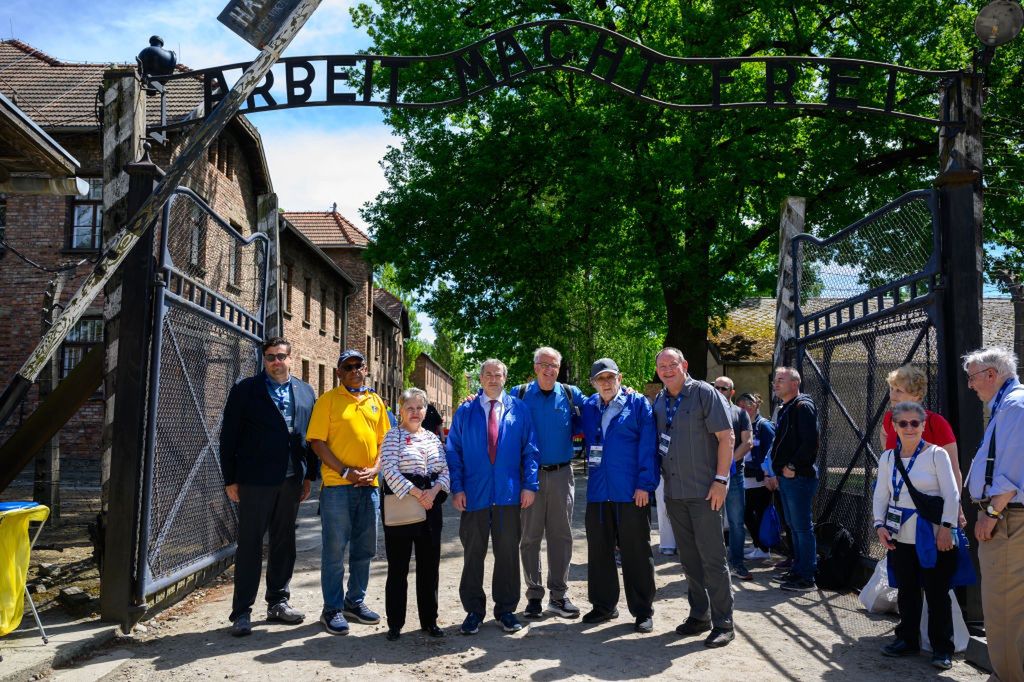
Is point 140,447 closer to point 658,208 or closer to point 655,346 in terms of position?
point 658,208

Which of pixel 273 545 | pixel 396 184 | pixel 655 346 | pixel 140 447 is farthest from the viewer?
pixel 655 346

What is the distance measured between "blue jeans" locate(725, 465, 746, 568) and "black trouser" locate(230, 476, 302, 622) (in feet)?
14.1

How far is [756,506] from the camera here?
30.5 ft

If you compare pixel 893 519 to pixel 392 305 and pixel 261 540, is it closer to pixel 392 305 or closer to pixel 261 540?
pixel 261 540

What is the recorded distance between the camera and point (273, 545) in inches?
263

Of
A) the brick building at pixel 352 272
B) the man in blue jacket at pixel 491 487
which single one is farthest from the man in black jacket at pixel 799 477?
the brick building at pixel 352 272

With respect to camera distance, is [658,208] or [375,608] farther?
[658,208]

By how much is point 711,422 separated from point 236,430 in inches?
142

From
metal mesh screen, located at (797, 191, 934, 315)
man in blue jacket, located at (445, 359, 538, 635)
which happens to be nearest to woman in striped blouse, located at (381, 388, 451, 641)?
man in blue jacket, located at (445, 359, 538, 635)

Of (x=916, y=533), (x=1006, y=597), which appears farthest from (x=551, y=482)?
(x=1006, y=597)

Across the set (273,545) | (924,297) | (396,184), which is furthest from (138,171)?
(396,184)

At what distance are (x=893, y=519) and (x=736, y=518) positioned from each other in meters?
2.94

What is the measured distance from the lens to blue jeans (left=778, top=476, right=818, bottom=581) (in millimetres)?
7770

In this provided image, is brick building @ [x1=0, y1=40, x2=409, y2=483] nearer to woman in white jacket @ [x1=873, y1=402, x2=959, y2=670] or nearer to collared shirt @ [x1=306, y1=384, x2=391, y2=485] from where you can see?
collared shirt @ [x1=306, y1=384, x2=391, y2=485]
